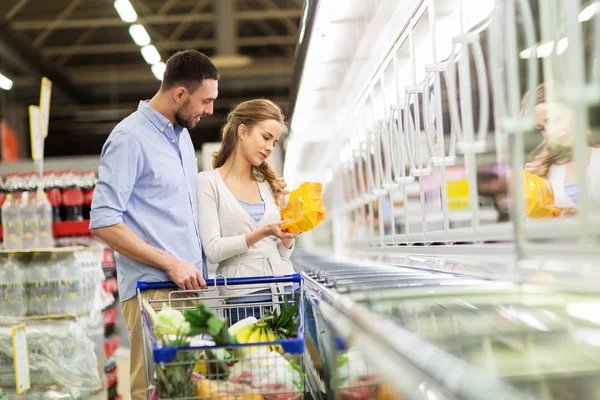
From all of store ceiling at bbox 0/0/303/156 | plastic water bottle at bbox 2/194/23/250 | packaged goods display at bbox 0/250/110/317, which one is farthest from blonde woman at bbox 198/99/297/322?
store ceiling at bbox 0/0/303/156

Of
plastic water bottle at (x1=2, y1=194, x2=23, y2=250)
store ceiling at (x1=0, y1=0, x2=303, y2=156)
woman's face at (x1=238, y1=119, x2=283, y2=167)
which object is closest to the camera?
woman's face at (x1=238, y1=119, x2=283, y2=167)

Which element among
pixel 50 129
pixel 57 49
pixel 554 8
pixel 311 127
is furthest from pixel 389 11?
pixel 50 129

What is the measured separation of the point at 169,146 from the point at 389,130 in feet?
9.14

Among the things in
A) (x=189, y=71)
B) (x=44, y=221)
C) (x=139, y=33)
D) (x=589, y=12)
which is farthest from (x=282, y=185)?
(x=139, y=33)

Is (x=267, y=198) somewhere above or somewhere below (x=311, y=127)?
below

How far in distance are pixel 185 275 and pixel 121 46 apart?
49.3ft

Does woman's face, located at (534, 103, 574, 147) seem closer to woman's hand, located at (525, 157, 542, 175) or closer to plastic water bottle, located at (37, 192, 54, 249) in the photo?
woman's hand, located at (525, 157, 542, 175)

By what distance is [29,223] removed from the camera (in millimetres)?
5520

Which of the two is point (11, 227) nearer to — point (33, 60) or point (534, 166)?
point (534, 166)

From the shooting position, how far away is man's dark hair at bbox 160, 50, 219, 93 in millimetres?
3057

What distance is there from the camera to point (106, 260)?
741 cm

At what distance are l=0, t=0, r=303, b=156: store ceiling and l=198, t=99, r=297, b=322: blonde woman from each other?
34.6 feet

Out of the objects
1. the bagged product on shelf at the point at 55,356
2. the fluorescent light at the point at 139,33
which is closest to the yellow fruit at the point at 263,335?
the bagged product on shelf at the point at 55,356

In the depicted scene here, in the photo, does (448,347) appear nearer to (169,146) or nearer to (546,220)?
(546,220)
